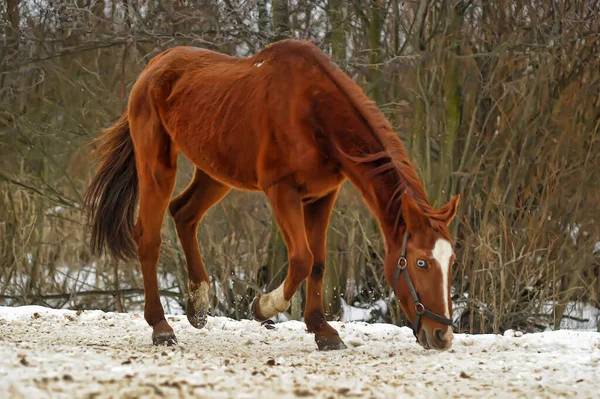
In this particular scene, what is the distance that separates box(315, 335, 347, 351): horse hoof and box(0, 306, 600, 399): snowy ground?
0.08m

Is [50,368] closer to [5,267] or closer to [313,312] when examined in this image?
[313,312]

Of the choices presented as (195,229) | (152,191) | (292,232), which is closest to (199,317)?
(195,229)

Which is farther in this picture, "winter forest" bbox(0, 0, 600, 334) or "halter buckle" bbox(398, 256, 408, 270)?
"winter forest" bbox(0, 0, 600, 334)

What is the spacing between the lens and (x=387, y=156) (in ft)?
19.7

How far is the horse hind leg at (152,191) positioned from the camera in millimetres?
7172

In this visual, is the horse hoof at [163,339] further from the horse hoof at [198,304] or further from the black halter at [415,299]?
the black halter at [415,299]

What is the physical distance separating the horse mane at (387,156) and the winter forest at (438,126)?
2547 millimetres

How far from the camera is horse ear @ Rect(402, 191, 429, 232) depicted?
18.6 ft

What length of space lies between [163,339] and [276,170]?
1.63 meters

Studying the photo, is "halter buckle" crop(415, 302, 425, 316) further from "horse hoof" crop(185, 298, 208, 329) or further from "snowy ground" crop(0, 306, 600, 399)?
"horse hoof" crop(185, 298, 208, 329)

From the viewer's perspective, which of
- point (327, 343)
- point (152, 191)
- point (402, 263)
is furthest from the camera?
point (152, 191)

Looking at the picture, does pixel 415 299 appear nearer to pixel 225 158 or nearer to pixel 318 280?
pixel 318 280

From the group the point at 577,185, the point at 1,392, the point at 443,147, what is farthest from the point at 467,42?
the point at 1,392

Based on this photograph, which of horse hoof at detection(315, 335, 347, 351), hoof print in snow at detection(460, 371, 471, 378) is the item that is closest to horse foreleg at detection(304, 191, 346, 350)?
horse hoof at detection(315, 335, 347, 351)
